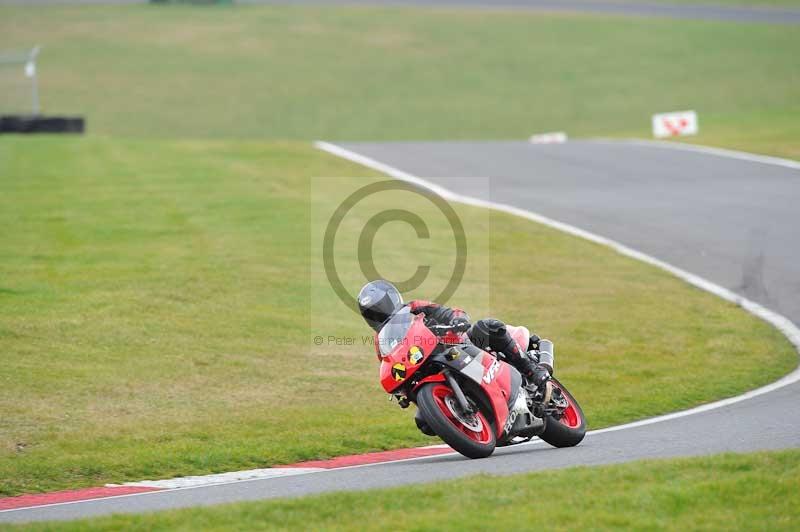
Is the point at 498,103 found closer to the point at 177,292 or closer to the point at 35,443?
the point at 177,292

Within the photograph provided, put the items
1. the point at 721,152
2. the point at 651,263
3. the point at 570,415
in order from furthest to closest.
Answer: the point at 721,152, the point at 651,263, the point at 570,415

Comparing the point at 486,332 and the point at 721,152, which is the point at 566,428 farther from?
the point at 721,152

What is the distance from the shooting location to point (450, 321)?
32.4 ft

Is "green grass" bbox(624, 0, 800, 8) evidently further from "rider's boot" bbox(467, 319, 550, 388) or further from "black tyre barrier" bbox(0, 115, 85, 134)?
"rider's boot" bbox(467, 319, 550, 388)

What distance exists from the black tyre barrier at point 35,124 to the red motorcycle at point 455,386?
86.7 feet

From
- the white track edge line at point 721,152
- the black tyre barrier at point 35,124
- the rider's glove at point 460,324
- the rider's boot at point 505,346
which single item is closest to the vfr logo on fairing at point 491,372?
the rider's boot at point 505,346

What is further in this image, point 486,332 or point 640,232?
point 640,232

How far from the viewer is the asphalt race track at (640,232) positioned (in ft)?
31.2

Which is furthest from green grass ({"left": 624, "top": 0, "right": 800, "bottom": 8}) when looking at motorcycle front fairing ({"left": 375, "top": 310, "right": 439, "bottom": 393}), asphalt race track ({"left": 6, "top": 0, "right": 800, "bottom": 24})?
motorcycle front fairing ({"left": 375, "top": 310, "right": 439, "bottom": 393})

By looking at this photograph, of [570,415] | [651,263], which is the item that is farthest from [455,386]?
[651,263]

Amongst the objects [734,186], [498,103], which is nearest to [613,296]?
[734,186]

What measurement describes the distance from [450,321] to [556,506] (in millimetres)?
2497

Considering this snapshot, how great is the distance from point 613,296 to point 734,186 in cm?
874

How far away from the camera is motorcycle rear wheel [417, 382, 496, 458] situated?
934 cm
